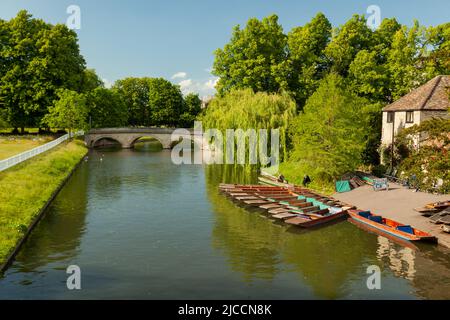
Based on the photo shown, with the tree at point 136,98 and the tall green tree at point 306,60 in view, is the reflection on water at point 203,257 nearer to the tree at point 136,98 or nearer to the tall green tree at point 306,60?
the tall green tree at point 306,60

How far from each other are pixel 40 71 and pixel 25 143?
674 inches

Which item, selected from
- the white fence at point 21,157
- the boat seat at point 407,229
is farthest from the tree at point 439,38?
the white fence at point 21,157

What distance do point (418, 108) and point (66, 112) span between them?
55.9m

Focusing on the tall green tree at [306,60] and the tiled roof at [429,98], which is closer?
the tiled roof at [429,98]

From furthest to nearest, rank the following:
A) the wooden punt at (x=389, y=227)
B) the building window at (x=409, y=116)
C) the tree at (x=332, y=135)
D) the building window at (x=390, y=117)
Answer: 1. the building window at (x=390, y=117)
2. the building window at (x=409, y=116)
3. the tree at (x=332, y=135)
4. the wooden punt at (x=389, y=227)

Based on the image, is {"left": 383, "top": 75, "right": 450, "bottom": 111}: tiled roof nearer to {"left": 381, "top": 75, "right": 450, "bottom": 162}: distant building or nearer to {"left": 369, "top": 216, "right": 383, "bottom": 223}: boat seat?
{"left": 381, "top": 75, "right": 450, "bottom": 162}: distant building

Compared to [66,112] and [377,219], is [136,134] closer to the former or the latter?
[66,112]

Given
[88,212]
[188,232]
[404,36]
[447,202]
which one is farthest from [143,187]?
[404,36]

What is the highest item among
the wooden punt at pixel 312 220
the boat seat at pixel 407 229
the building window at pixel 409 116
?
the building window at pixel 409 116

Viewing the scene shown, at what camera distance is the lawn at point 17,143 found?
55156 millimetres

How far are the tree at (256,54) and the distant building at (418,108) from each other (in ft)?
68.4

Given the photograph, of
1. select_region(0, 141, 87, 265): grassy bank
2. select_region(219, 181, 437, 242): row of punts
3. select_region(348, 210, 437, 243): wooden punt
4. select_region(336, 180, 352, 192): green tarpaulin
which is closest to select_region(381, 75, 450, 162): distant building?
Result: select_region(336, 180, 352, 192): green tarpaulin

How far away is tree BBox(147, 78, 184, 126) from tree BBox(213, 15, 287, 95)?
44068mm

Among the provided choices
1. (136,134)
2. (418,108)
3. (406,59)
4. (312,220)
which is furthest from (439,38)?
(136,134)
